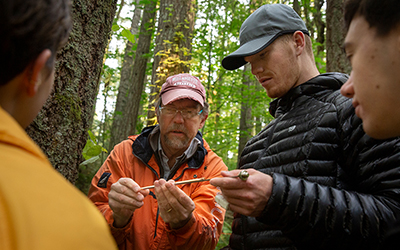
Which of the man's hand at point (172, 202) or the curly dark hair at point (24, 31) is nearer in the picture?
the curly dark hair at point (24, 31)

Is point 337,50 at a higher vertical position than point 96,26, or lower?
higher

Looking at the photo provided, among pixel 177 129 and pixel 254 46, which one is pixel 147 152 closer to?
pixel 177 129

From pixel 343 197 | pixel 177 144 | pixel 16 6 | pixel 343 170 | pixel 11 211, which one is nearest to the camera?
pixel 11 211

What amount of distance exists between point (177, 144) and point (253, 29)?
1.35 meters

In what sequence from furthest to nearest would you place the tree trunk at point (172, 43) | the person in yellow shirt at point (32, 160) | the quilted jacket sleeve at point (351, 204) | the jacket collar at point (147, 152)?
the tree trunk at point (172, 43) → the jacket collar at point (147, 152) → the quilted jacket sleeve at point (351, 204) → the person in yellow shirt at point (32, 160)

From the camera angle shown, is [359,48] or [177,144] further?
[177,144]

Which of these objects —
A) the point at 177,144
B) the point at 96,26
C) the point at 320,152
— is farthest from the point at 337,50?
the point at 96,26

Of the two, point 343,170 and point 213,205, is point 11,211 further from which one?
point 213,205

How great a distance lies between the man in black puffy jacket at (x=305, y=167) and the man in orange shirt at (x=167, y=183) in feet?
1.58

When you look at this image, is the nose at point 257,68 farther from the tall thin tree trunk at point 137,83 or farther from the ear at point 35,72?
the tall thin tree trunk at point 137,83

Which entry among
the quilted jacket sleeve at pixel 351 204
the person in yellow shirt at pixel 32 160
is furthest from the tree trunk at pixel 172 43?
the person in yellow shirt at pixel 32 160

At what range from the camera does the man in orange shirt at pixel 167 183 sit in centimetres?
206

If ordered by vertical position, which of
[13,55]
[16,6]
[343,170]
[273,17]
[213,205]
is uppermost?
[273,17]

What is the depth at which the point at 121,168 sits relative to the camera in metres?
2.53
